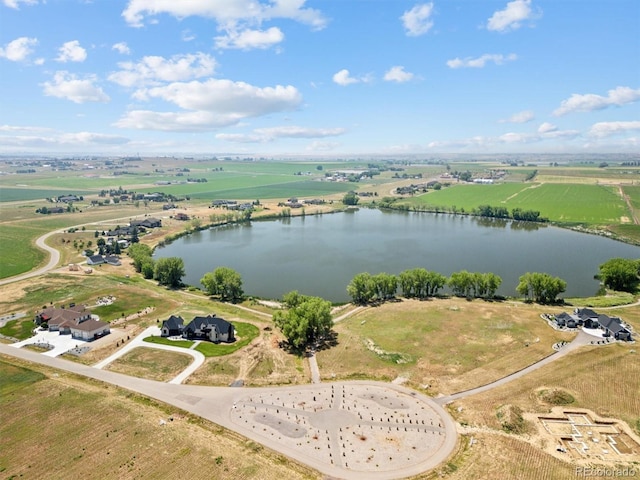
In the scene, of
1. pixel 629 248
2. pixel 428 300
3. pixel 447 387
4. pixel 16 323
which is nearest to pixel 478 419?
pixel 447 387

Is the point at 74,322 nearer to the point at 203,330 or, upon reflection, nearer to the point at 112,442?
the point at 203,330

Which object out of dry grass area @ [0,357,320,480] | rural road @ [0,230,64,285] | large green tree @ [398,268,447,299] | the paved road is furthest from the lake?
dry grass area @ [0,357,320,480]

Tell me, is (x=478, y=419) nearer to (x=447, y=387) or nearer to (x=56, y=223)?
(x=447, y=387)

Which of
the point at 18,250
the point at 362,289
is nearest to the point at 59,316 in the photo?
the point at 362,289

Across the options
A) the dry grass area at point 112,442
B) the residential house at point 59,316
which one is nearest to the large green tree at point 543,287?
the dry grass area at point 112,442

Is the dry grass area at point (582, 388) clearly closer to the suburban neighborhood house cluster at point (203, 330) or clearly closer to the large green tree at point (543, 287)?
the large green tree at point (543, 287)

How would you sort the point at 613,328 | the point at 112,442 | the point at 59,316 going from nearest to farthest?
the point at 112,442 < the point at 613,328 < the point at 59,316

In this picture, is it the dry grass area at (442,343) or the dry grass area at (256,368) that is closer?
the dry grass area at (256,368)
